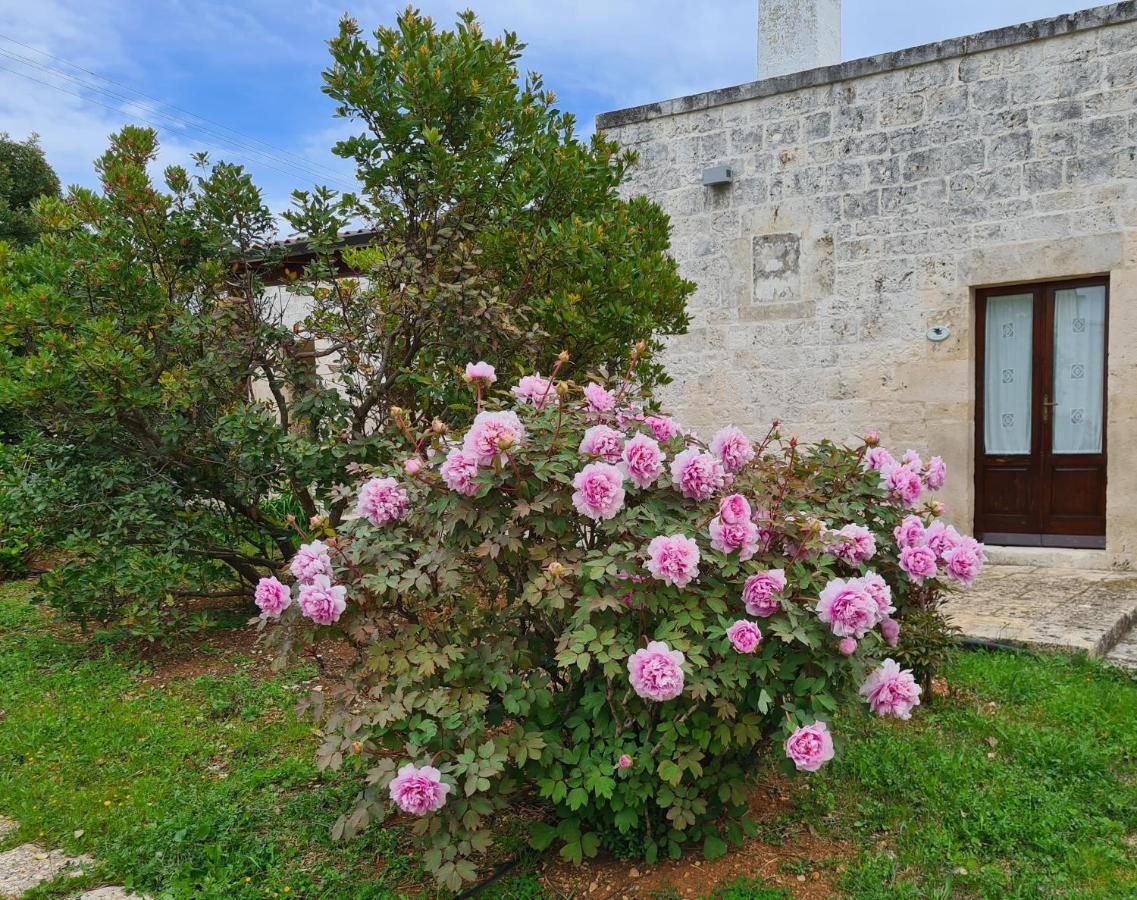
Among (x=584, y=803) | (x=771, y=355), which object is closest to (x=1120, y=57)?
Result: (x=771, y=355)

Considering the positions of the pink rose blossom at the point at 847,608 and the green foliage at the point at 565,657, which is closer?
the pink rose blossom at the point at 847,608

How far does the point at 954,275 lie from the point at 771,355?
1.59 m

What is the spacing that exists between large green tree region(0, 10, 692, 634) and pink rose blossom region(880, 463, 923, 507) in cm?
209

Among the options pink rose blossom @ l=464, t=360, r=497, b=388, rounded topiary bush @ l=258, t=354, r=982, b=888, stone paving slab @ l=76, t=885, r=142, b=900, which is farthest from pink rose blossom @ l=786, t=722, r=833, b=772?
stone paving slab @ l=76, t=885, r=142, b=900

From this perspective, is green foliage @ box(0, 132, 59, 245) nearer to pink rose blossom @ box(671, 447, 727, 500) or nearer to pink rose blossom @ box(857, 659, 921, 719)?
pink rose blossom @ box(671, 447, 727, 500)

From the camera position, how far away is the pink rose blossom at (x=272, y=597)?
8.17ft

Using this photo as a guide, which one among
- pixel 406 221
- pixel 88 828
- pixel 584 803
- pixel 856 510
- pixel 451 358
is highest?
pixel 406 221

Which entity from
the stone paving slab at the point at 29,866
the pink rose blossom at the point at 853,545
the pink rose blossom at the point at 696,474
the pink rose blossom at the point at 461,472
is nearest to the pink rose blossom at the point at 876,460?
the pink rose blossom at the point at 853,545

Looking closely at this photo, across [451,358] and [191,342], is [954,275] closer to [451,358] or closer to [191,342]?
[451,358]

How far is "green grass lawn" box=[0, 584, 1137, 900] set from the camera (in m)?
2.59

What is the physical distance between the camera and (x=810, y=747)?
221 centimetres

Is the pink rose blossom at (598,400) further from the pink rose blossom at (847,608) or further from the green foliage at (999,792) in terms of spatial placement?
the green foliage at (999,792)

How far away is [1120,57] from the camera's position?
6.21 m

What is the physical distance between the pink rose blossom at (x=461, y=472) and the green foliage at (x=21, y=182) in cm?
1135
